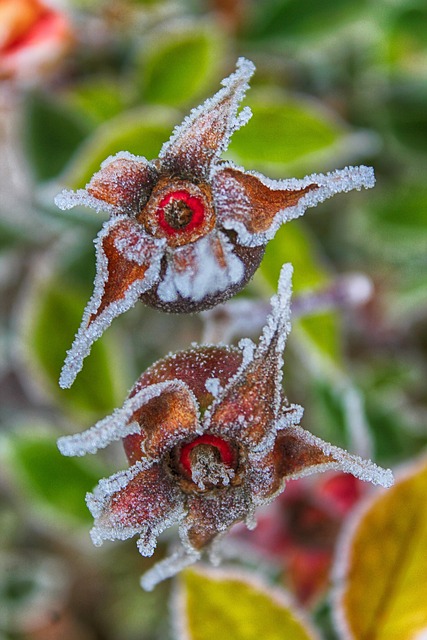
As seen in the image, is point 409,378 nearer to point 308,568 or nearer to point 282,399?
point 308,568

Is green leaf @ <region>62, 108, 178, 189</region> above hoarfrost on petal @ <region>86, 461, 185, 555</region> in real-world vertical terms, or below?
above

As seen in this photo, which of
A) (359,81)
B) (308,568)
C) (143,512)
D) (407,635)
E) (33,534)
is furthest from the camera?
(33,534)

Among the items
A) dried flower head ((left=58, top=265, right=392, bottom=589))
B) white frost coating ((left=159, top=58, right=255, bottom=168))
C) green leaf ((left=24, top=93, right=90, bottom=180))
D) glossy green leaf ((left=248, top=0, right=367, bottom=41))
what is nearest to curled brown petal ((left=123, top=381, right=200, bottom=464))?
dried flower head ((left=58, top=265, right=392, bottom=589))

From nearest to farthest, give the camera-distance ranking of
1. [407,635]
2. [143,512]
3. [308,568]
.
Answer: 1. [143,512]
2. [407,635]
3. [308,568]

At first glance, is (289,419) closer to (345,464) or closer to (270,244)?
(345,464)

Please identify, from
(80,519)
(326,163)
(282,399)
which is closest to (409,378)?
(326,163)

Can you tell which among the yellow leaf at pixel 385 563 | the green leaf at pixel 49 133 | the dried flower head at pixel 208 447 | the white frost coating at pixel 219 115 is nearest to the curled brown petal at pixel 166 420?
the dried flower head at pixel 208 447

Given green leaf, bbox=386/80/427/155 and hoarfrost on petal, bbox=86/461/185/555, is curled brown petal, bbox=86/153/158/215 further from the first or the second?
green leaf, bbox=386/80/427/155
